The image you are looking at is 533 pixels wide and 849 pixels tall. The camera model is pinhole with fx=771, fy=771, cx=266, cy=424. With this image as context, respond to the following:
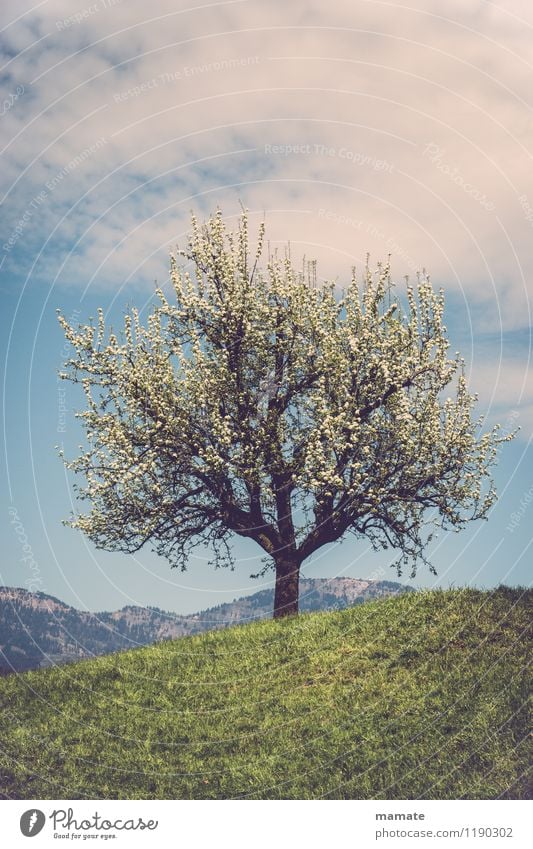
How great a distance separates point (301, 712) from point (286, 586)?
38.1 feet

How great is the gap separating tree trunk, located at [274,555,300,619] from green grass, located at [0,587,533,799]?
14.2 feet

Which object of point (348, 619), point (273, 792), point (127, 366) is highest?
point (127, 366)

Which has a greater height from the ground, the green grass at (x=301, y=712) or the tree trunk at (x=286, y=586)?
the tree trunk at (x=286, y=586)

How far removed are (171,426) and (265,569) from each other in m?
7.41

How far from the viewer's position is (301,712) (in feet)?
65.3

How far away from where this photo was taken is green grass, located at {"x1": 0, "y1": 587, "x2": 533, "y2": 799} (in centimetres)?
1691

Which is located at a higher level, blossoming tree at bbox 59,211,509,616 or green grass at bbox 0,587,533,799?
blossoming tree at bbox 59,211,509,616

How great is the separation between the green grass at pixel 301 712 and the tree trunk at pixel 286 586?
14.2 ft

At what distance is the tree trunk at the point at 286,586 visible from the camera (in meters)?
30.9

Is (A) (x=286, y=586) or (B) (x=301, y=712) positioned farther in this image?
(A) (x=286, y=586)

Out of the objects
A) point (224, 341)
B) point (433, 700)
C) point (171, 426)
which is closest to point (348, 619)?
point (433, 700)

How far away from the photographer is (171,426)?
101ft
